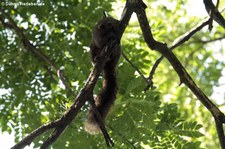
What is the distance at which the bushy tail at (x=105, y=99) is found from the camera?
5.93 feet

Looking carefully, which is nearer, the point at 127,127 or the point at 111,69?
the point at 111,69

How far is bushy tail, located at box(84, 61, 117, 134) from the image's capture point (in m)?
1.81

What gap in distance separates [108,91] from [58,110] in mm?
481

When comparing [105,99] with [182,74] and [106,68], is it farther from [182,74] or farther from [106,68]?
[182,74]

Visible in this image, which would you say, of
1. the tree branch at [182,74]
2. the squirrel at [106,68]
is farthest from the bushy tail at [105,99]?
the tree branch at [182,74]

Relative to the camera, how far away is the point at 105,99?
2.04 m

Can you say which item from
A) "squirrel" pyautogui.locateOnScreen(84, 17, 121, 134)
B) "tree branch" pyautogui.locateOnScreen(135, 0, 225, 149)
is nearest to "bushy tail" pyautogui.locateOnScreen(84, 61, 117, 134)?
"squirrel" pyautogui.locateOnScreen(84, 17, 121, 134)

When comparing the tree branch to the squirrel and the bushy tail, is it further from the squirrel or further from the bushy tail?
the bushy tail

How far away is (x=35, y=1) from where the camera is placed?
3398 mm

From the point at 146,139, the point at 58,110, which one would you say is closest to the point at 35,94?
the point at 58,110

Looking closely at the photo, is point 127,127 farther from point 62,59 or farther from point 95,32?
point 62,59

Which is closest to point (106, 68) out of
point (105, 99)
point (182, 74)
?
point (105, 99)

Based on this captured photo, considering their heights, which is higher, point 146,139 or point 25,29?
point 25,29

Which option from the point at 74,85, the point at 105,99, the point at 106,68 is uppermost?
the point at 74,85
